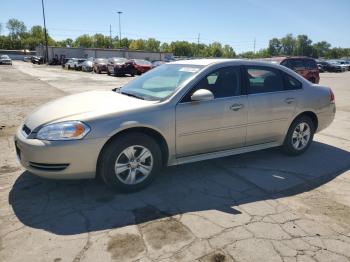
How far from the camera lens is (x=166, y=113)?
165 inches

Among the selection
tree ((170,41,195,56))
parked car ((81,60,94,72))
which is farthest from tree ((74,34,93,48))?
parked car ((81,60,94,72))

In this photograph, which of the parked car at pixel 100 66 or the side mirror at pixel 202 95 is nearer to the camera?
the side mirror at pixel 202 95

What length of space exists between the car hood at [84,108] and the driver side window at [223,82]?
0.84 m

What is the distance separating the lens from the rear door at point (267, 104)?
500 cm

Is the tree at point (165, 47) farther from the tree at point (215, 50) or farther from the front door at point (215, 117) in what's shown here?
the front door at point (215, 117)

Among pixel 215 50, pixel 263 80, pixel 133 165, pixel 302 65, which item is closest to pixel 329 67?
pixel 302 65

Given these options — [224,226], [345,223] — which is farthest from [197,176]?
[345,223]

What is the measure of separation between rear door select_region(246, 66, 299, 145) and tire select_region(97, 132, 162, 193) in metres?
1.57

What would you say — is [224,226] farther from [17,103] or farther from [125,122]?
[17,103]

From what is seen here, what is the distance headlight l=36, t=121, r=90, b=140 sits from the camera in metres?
3.74

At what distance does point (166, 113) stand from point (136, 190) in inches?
39.2

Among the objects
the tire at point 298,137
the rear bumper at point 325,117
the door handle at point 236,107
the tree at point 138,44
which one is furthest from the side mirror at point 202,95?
the tree at point 138,44

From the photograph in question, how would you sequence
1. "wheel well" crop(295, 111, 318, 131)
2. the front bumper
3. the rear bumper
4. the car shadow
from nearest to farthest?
the car shadow, the front bumper, "wheel well" crop(295, 111, 318, 131), the rear bumper

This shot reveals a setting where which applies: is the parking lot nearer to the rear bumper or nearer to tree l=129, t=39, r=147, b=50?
the rear bumper
